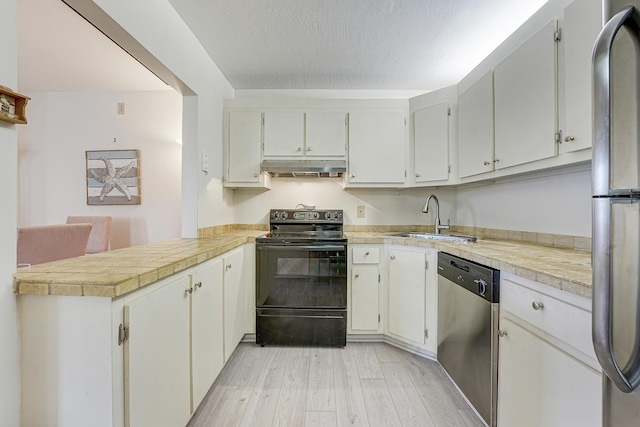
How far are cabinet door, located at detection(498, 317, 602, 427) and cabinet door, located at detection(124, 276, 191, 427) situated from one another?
144 cm

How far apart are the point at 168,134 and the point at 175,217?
97cm

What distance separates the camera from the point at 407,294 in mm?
2164

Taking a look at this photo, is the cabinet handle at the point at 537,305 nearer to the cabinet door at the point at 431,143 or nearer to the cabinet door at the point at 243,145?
the cabinet door at the point at 431,143

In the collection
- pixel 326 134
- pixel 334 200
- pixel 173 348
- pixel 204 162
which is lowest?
pixel 173 348

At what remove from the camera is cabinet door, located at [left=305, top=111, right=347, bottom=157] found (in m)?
2.55

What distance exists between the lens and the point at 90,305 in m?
0.88

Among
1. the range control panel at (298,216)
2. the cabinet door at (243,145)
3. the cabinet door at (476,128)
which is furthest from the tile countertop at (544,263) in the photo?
the cabinet door at (243,145)

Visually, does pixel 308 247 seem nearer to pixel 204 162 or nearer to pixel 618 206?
pixel 204 162

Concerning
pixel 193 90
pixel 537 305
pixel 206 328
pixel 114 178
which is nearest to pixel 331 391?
pixel 206 328

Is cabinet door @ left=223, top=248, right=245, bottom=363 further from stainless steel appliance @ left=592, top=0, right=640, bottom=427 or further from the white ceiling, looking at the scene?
stainless steel appliance @ left=592, top=0, right=640, bottom=427

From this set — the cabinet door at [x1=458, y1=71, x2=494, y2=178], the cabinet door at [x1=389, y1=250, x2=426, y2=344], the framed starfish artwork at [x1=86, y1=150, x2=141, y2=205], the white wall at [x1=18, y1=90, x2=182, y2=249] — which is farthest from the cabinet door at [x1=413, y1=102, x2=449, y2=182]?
the framed starfish artwork at [x1=86, y1=150, x2=141, y2=205]

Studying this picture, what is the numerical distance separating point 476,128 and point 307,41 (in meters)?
1.40

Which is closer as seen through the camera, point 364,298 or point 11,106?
point 11,106

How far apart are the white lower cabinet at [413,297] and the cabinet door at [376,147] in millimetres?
722
